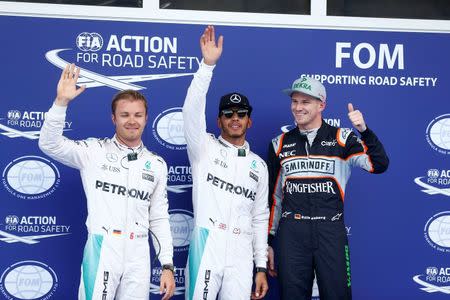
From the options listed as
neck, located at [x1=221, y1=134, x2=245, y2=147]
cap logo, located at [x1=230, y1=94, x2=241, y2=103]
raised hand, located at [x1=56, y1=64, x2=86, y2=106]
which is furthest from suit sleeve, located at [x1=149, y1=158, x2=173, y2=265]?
raised hand, located at [x1=56, y1=64, x2=86, y2=106]

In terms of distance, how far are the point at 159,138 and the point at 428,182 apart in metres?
1.86

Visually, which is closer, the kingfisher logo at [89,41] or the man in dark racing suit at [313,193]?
the man in dark racing suit at [313,193]

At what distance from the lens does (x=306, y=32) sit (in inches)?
177

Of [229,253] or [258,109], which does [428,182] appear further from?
[229,253]

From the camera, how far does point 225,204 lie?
3799 millimetres

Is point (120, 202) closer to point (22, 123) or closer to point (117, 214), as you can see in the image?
point (117, 214)

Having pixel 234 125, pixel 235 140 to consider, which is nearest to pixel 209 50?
pixel 234 125

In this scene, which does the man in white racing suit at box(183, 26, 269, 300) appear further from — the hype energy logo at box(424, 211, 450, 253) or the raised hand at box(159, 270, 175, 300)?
the hype energy logo at box(424, 211, 450, 253)

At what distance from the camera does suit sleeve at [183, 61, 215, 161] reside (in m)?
3.56

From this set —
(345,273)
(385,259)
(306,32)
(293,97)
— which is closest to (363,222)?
(385,259)

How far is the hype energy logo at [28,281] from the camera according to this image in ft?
13.8

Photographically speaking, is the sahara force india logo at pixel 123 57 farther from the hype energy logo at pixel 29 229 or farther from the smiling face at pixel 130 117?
the hype energy logo at pixel 29 229

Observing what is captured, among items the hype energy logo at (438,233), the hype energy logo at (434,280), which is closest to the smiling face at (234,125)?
the hype energy logo at (438,233)

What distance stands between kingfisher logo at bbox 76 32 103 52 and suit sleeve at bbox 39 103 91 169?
93 centimetres
